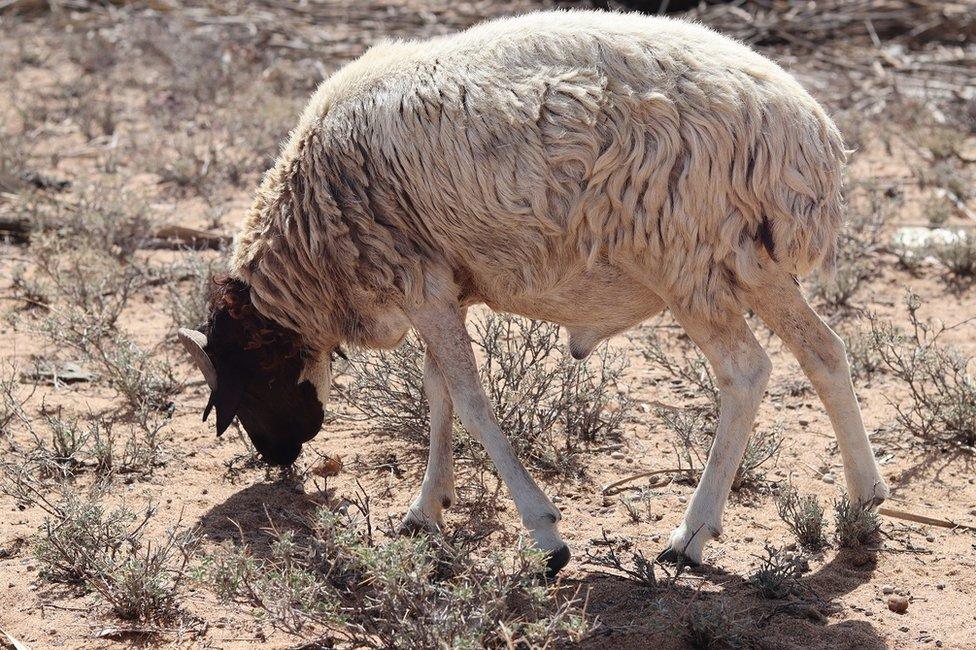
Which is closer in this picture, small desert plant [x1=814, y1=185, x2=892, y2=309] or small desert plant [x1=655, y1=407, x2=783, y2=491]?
small desert plant [x1=655, y1=407, x2=783, y2=491]

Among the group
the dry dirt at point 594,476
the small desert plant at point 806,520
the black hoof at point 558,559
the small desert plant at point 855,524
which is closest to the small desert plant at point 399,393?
the dry dirt at point 594,476

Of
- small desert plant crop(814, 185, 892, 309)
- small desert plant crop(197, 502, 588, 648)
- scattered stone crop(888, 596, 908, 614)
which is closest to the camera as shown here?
small desert plant crop(197, 502, 588, 648)

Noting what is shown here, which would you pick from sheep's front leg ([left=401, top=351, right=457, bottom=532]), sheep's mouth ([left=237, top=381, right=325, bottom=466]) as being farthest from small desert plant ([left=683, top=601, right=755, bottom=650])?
sheep's mouth ([left=237, top=381, right=325, bottom=466])

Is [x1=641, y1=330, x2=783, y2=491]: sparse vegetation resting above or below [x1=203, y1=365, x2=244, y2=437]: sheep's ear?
below

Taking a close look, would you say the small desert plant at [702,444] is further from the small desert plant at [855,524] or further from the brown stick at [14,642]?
the brown stick at [14,642]

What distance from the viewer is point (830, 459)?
235 inches

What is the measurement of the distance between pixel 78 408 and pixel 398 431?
1.85 metres

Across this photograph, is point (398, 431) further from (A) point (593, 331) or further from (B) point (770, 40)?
(B) point (770, 40)

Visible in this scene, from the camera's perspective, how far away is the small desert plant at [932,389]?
5898 mm

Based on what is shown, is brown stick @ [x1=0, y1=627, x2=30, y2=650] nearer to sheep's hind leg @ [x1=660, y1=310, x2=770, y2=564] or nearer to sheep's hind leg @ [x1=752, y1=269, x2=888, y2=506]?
sheep's hind leg @ [x1=660, y1=310, x2=770, y2=564]

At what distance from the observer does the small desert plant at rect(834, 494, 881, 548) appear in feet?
16.4

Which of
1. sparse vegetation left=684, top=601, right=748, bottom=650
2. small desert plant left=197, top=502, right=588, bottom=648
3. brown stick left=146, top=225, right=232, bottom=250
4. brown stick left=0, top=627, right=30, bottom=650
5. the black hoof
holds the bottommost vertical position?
brown stick left=146, top=225, right=232, bottom=250

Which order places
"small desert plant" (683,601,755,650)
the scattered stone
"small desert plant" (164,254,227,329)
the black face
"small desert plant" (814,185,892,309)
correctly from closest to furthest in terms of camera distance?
"small desert plant" (683,601,755,650), the scattered stone, the black face, "small desert plant" (164,254,227,329), "small desert plant" (814,185,892,309)

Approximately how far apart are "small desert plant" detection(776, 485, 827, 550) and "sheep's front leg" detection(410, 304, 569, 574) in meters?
1.11
